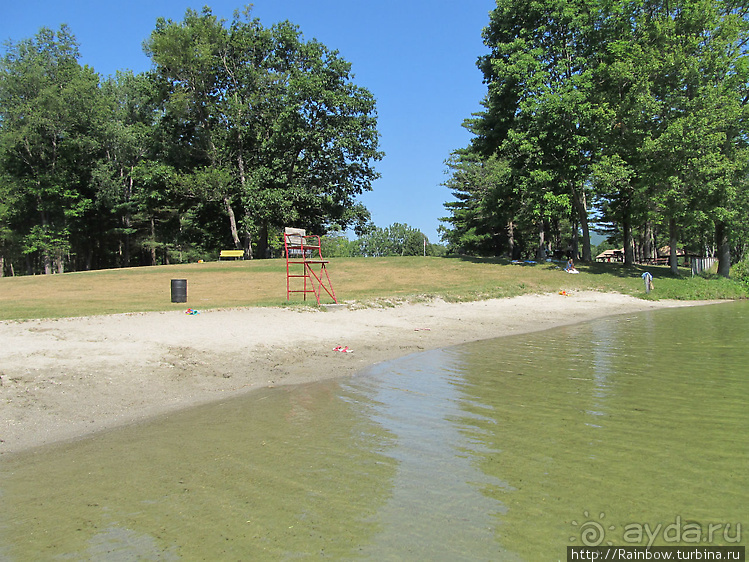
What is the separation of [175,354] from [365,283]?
1787 centimetres

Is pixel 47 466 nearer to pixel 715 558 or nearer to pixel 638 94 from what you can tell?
pixel 715 558

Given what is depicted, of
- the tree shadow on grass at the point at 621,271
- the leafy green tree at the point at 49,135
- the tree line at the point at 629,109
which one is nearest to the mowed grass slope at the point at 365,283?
the tree shadow on grass at the point at 621,271

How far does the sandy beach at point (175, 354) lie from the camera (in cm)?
698

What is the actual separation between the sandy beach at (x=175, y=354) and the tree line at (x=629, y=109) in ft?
59.3

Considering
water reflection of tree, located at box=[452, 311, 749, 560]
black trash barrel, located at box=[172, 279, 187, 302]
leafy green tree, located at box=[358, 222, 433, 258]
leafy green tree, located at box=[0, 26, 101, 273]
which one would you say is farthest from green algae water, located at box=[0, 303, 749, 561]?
leafy green tree, located at box=[358, 222, 433, 258]

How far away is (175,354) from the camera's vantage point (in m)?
9.89

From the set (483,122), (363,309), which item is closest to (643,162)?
(483,122)

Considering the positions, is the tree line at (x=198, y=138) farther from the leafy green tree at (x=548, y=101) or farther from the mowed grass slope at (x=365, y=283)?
the leafy green tree at (x=548, y=101)

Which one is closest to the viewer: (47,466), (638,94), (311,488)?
(311,488)

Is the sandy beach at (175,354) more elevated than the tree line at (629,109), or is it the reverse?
the tree line at (629,109)

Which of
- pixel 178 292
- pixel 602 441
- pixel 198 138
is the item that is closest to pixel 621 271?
pixel 178 292

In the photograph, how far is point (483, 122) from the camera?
3984cm

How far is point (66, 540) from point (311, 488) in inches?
76.2

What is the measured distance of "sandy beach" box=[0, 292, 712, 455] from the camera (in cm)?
698
